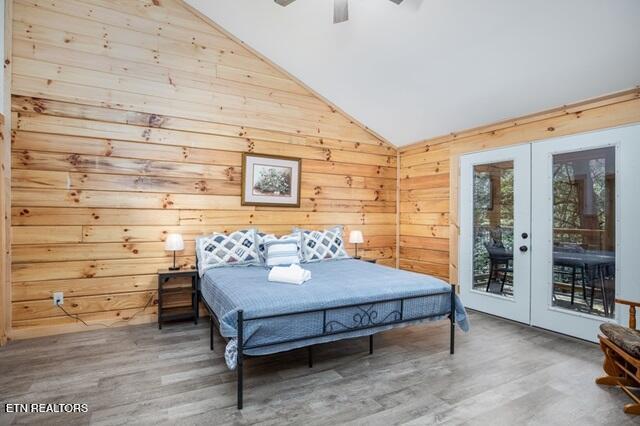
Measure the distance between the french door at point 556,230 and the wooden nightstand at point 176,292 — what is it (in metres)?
3.39

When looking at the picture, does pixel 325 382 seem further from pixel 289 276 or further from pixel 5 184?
pixel 5 184

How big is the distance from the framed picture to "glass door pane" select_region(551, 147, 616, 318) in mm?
3032

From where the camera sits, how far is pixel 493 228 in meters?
4.22

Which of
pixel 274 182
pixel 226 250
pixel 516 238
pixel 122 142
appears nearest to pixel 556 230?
pixel 516 238

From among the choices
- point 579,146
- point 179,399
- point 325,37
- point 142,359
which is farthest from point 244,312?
point 579,146

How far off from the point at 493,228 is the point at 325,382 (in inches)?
113

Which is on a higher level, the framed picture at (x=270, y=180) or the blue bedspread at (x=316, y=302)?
the framed picture at (x=270, y=180)

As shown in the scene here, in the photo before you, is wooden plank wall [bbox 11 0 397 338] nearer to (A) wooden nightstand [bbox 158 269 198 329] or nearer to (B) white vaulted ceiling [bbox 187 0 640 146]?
(A) wooden nightstand [bbox 158 269 198 329]

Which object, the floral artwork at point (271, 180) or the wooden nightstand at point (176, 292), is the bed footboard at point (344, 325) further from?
the floral artwork at point (271, 180)

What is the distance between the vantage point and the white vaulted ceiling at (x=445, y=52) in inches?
109

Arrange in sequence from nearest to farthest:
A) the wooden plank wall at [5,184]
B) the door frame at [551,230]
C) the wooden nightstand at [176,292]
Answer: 1. the door frame at [551,230]
2. the wooden plank wall at [5,184]
3. the wooden nightstand at [176,292]

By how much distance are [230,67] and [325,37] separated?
1.27 m

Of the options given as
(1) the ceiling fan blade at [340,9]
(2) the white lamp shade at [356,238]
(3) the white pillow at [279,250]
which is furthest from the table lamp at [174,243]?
(1) the ceiling fan blade at [340,9]

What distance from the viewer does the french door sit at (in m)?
3.13
